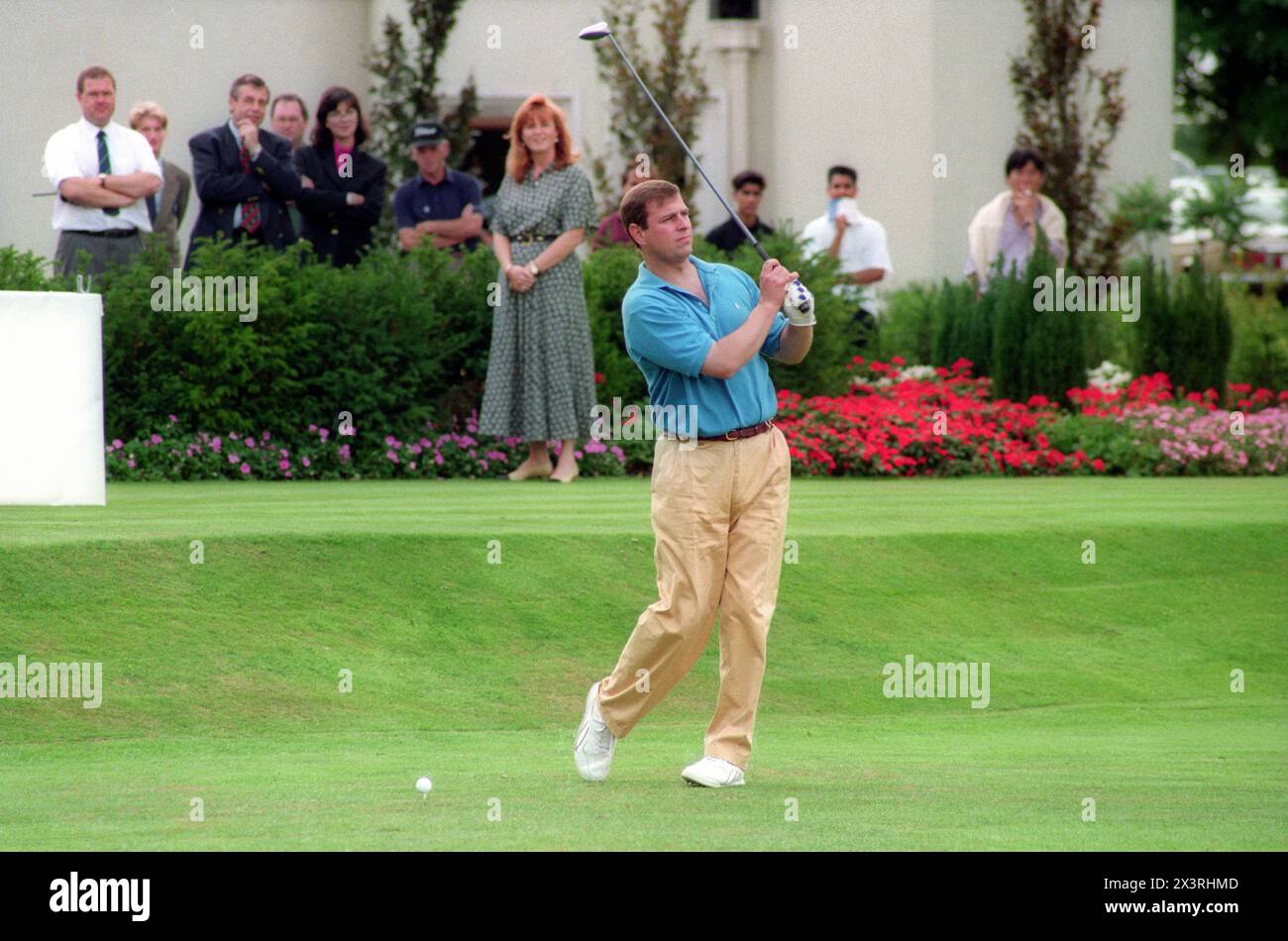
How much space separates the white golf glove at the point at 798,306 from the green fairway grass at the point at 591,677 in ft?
5.75

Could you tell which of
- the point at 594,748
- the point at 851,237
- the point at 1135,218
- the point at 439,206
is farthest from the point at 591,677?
the point at 1135,218

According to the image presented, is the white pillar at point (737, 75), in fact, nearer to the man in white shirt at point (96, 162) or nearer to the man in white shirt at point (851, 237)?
the man in white shirt at point (851, 237)

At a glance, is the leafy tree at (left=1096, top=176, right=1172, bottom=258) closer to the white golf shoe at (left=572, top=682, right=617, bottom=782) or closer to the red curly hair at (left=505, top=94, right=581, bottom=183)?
the red curly hair at (left=505, top=94, right=581, bottom=183)

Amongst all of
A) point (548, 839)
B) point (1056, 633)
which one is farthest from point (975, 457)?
point (548, 839)

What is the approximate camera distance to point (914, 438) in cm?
1641

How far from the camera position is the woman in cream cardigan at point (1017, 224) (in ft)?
60.7

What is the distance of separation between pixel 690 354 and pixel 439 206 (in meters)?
10.1

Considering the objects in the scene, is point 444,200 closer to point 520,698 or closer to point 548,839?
point 520,698

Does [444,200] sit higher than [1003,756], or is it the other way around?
[444,200]

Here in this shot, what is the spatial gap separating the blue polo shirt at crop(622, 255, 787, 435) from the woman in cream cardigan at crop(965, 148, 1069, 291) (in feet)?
36.7

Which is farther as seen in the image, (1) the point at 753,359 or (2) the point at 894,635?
(2) the point at 894,635

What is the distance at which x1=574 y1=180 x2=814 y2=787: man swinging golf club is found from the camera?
25.0 feet

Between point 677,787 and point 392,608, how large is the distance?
10.8ft

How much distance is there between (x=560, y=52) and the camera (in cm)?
2433
